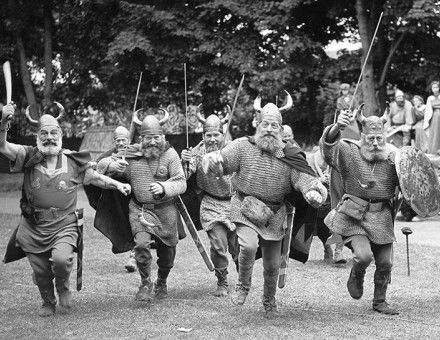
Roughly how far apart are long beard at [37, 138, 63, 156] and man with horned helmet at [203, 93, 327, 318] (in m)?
1.35

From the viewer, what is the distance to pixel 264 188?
807 centimetres

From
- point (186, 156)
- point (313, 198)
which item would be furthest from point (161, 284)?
point (313, 198)

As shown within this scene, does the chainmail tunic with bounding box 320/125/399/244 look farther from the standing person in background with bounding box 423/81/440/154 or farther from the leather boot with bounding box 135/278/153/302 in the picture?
the standing person in background with bounding box 423/81/440/154

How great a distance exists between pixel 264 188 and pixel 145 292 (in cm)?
166

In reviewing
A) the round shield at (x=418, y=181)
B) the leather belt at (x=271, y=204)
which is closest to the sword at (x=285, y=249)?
the leather belt at (x=271, y=204)

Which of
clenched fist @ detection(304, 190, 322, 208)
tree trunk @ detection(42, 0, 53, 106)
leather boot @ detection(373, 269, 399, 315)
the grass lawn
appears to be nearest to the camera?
the grass lawn

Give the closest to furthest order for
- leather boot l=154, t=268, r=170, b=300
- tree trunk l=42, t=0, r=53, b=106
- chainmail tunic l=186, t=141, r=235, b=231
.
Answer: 1. leather boot l=154, t=268, r=170, b=300
2. chainmail tunic l=186, t=141, r=235, b=231
3. tree trunk l=42, t=0, r=53, b=106

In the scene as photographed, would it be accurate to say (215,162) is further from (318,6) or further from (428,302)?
(318,6)

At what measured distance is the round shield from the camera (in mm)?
8328

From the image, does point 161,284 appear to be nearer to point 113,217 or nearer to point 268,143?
point 113,217

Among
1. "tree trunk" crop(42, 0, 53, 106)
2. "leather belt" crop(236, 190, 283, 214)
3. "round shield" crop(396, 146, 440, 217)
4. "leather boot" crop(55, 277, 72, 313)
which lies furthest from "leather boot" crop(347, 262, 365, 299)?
"tree trunk" crop(42, 0, 53, 106)

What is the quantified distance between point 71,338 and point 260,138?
2307 mm

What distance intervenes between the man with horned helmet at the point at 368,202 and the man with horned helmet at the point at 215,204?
1.44 meters

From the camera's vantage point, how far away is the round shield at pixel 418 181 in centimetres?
833
